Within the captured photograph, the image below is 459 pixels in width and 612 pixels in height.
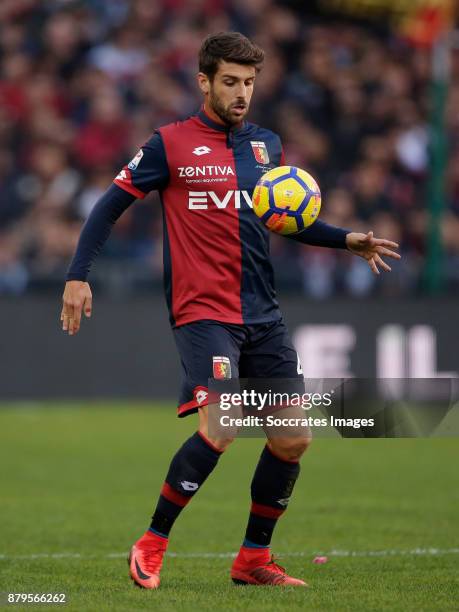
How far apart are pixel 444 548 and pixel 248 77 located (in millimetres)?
2638

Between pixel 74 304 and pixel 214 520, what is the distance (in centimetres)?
282

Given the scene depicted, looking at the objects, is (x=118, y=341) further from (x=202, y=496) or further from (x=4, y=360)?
(x=202, y=496)

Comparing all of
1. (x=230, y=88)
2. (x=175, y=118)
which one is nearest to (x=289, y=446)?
(x=230, y=88)

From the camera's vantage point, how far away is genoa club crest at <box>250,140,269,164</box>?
5848 mm

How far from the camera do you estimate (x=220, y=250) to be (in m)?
5.70

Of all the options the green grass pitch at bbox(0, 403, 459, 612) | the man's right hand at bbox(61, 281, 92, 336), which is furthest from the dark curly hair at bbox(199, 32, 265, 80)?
the green grass pitch at bbox(0, 403, 459, 612)

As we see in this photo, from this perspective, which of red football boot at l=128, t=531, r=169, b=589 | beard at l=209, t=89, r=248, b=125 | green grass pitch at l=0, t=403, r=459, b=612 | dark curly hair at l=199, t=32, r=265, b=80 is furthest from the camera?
beard at l=209, t=89, r=248, b=125

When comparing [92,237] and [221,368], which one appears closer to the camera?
[221,368]

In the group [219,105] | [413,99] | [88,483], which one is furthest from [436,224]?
[219,105]

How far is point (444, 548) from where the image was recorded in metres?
6.70

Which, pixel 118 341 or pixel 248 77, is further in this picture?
pixel 118 341

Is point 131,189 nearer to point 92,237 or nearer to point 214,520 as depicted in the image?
point 92,237

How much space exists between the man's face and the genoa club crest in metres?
0.17

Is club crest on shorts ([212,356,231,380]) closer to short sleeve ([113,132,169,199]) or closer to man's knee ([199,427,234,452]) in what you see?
man's knee ([199,427,234,452])
